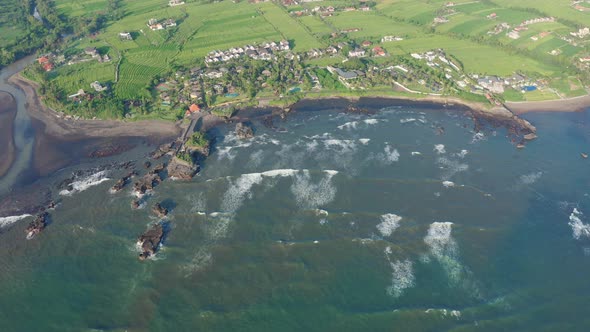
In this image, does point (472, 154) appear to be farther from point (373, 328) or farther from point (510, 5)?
point (510, 5)

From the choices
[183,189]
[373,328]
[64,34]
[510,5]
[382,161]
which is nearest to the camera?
[373,328]

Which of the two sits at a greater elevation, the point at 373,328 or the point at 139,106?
the point at 139,106

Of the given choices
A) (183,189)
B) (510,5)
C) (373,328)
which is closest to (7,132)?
(183,189)

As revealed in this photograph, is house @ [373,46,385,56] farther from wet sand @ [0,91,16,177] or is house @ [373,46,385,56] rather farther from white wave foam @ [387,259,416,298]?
wet sand @ [0,91,16,177]

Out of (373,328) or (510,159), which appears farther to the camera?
(510,159)

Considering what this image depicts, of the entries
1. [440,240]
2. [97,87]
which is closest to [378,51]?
[440,240]

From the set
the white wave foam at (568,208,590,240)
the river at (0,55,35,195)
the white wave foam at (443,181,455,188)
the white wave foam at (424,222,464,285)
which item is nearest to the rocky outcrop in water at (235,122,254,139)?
the white wave foam at (443,181,455,188)
